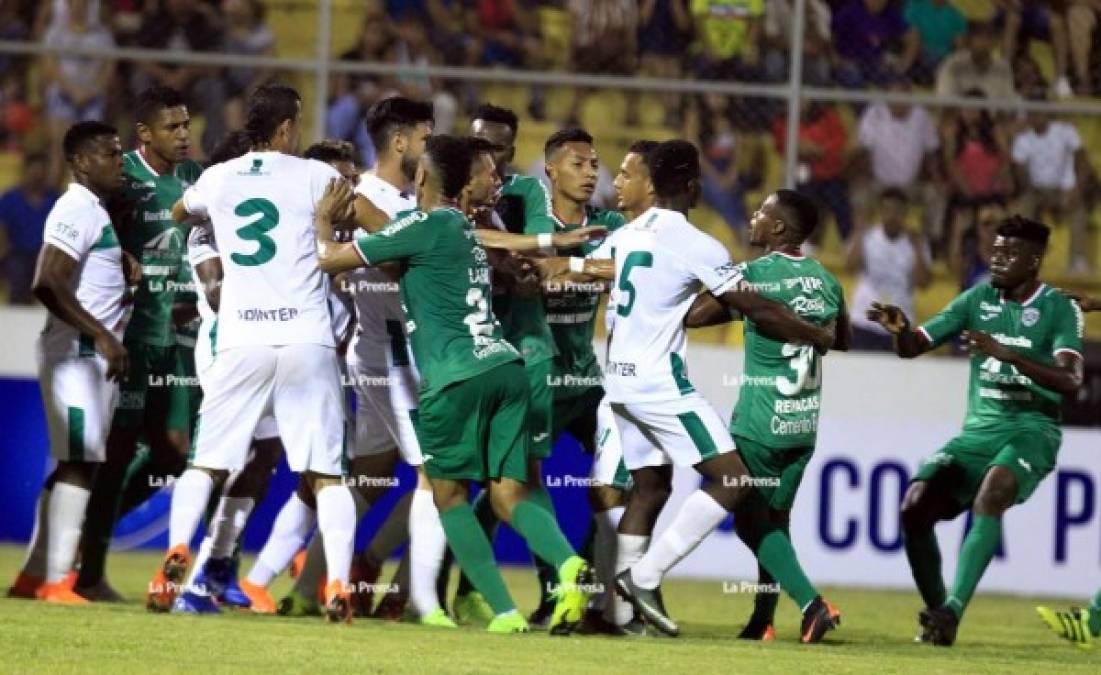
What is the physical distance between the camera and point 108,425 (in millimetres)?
10680

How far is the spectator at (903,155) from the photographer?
48.7ft

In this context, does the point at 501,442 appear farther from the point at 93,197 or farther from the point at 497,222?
the point at 93,197

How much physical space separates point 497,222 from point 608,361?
3.37 feet

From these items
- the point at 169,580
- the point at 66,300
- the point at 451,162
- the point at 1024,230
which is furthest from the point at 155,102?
the point at 1024,230

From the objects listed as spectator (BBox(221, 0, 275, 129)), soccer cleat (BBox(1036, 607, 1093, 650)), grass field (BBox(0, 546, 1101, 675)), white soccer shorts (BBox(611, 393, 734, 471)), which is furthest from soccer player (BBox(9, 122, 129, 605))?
spectator (BBox(221, 0, 275, 129))

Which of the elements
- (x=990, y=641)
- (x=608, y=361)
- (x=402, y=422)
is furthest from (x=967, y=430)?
(x=402, y=422)

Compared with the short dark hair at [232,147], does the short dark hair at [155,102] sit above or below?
above

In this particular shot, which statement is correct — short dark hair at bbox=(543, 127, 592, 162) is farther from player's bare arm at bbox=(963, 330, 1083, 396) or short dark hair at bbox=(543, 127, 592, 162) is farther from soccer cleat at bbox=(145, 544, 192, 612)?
soccer cleat at bbox=(145, 544, 192, 612)

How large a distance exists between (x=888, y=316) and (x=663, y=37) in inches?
196

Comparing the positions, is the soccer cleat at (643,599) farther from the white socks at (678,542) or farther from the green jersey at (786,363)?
the green jersey at (786,363)

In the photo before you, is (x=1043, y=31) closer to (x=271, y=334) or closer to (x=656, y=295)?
(x=656, y=295)

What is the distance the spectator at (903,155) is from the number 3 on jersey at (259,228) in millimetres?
6205

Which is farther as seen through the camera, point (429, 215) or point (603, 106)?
point (603, 106)

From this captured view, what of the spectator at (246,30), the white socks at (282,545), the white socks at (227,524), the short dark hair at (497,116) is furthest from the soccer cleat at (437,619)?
the spectator at (246,30)
